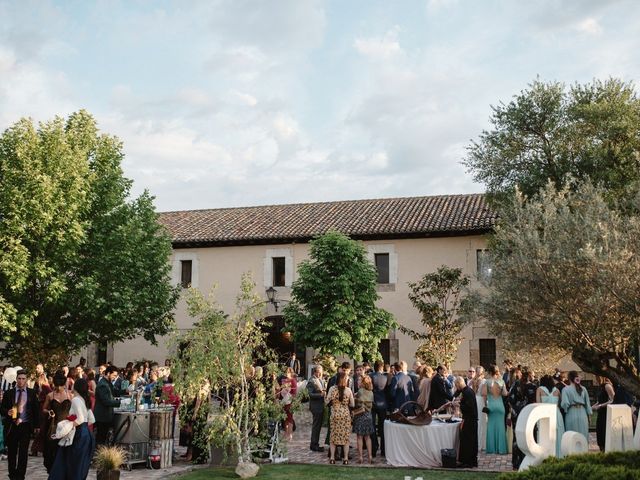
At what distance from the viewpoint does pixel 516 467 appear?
39.6 feet

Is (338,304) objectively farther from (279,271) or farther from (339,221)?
(339,221)

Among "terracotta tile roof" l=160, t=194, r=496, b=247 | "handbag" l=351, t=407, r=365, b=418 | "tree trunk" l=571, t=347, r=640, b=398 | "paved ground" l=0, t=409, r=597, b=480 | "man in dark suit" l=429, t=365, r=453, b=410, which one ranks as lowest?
"paved ground" l=0, t=409, r=597, b=480

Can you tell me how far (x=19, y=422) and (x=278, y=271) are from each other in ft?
63.5

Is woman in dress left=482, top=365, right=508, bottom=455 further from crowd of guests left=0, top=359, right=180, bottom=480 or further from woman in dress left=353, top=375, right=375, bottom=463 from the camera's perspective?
crowd of guests left=0, top=359, right=180, bottom=480

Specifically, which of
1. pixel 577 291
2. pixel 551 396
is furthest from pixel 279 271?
pixel 577 291

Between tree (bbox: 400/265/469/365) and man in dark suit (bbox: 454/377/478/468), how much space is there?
10926 millimetres

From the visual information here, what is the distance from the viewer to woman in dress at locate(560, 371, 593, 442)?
13.0 m

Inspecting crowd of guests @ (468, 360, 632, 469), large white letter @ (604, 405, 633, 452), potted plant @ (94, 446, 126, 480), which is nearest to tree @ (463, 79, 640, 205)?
crowd of guests @ (468, 360, 632, 469)

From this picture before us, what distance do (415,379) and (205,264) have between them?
1715cm

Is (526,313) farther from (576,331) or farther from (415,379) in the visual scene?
(415,379)

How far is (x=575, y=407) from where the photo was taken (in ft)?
43.0

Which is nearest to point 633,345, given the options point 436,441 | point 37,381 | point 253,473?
point 436,441

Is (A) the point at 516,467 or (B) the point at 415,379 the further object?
(B) the point at 415,379

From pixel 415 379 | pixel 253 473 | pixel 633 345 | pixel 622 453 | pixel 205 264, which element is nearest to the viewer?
pixel 622 453
